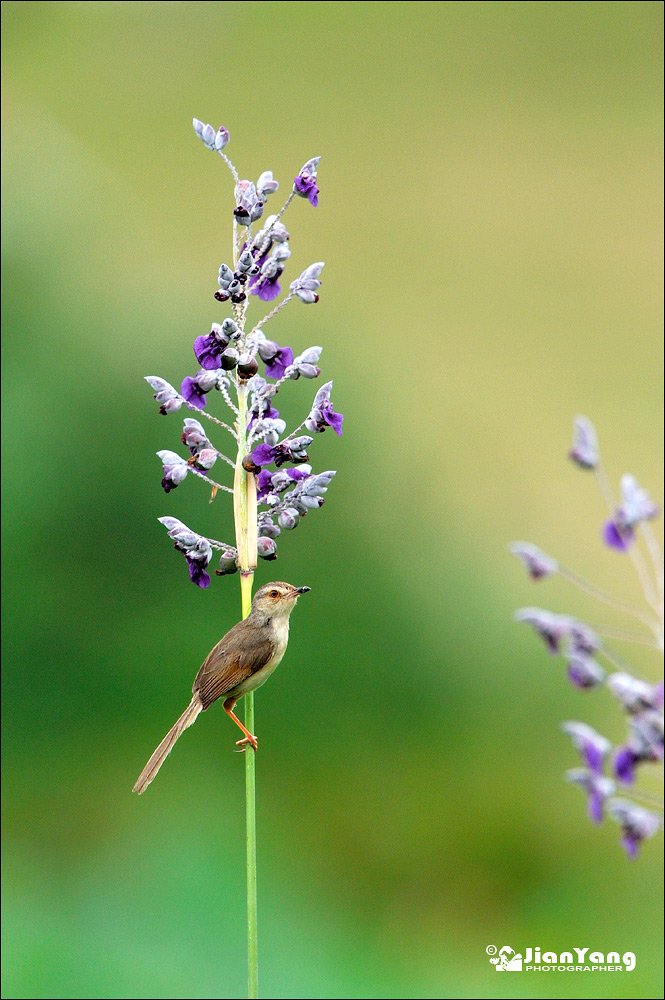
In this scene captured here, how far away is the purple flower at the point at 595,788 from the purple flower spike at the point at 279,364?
0.87 ft

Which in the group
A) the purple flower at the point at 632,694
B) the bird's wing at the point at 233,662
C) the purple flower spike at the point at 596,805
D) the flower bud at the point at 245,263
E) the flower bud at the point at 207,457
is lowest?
the purple flower spike at the point at 596,805

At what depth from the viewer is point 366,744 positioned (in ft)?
5.03

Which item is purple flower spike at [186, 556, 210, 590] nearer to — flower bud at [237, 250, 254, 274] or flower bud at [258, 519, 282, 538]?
flower bud at [258, 519, 282, 538]

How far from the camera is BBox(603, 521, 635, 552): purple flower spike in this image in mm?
419

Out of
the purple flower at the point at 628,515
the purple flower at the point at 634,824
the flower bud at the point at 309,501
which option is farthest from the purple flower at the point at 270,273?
the purple flower at the point at 634,824

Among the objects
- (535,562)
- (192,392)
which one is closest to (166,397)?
(192,392)

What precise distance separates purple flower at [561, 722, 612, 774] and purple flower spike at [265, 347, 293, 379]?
249 mm

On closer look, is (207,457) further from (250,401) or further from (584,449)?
(584,449)

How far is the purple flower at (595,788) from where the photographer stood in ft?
1.28

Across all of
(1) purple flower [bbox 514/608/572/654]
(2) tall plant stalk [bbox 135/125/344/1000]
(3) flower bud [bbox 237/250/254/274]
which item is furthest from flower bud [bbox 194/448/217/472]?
(1) purple flower [bbox 514/608/572/654]

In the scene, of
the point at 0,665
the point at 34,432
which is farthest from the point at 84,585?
the point at 34,432

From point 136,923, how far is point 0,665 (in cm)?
47

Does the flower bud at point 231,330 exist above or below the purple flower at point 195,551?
above

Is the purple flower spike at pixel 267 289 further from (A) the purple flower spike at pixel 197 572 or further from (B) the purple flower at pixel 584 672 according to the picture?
(B) the purple flower at pixel 584 672
